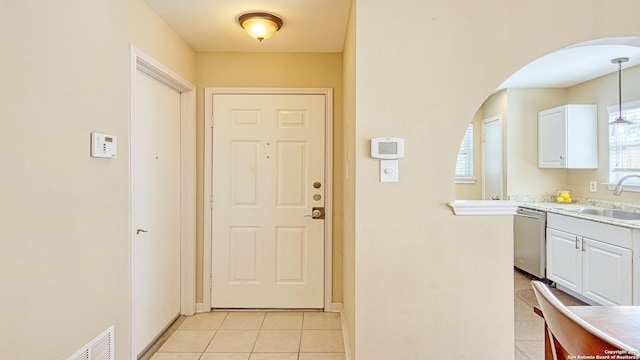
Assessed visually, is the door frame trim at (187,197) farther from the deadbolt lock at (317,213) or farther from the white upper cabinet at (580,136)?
the white upper cabinet at (580,136)

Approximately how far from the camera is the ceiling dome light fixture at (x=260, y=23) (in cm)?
226

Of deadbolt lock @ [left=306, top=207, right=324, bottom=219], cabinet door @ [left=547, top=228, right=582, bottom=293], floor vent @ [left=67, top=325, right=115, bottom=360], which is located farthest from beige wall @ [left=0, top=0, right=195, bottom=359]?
cabinet door @ [left=547, top=228, right=582, bottom=293]

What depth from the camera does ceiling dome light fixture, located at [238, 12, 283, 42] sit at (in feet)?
7.40

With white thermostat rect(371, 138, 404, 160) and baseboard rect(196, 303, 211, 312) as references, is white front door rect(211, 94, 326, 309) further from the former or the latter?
white thermostat rect(371, 138, 404, 160)

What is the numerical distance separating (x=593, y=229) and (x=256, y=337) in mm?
3116

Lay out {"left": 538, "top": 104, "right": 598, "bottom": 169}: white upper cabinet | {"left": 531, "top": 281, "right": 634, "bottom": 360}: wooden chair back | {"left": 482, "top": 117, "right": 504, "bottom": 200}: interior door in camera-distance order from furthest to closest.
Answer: {"left": 482, "top": 117, "right": 504, "bottom": 200}: interior door
{"left": 538, "top": 104, "right": 598, "bottom": 169}: white upper cabinet
{"left": 531, "top": 281, "right": 634, "bottom": 360}: wooden chair back

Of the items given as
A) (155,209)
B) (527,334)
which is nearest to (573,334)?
(527,334)

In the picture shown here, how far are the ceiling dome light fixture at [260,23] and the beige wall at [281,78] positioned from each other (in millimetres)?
571

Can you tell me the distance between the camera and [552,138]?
13.0 feet

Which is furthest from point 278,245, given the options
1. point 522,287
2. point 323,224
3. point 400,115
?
point 522,287

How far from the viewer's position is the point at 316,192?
2.98m

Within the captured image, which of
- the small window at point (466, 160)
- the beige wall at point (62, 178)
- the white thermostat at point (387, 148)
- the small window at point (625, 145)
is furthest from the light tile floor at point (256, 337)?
the small window at point (625, 145)

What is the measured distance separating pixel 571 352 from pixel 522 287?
3339 millimetres

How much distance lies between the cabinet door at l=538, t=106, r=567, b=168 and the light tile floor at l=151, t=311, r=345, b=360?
325 cm
